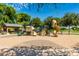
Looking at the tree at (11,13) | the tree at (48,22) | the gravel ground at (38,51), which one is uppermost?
the tree at (11,13)

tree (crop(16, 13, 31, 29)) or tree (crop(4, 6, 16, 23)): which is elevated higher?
tree (crop(4, 6, 16, 23))

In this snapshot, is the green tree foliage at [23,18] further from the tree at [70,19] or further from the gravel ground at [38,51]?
the tree at [70,19]

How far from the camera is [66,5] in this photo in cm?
225

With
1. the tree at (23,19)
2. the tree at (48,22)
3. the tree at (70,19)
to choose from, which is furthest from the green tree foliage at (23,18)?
the tree at (70,19)

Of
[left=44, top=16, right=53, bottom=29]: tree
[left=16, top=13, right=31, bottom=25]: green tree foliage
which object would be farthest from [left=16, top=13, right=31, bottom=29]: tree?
[left=44, top=16, right=53, bottom=29]: tree

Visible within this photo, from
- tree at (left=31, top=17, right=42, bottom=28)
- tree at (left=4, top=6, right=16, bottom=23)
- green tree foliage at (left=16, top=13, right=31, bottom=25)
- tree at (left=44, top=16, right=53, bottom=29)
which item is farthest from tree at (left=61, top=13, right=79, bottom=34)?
tree at (left=4, top=6, right=16, bottom=23)

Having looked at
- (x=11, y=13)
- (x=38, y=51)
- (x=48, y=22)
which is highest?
(x=11, y=13)

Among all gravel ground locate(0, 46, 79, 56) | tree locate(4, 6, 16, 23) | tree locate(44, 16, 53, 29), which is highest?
tree locate(4, 6, 16, 23)

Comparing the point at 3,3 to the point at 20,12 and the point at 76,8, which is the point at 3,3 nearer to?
the point at 20,12

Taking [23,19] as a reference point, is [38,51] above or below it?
below

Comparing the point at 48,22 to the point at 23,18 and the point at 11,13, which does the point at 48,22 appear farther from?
the point at 11,13

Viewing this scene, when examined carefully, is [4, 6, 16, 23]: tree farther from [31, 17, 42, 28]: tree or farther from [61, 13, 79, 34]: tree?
[61, 13, 79, 34]: tree

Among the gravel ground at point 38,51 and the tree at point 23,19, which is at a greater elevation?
the tree at point 23,19

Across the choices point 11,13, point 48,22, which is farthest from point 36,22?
point 11,13
